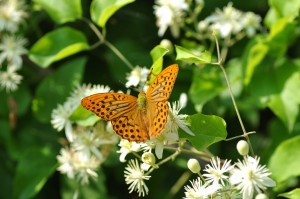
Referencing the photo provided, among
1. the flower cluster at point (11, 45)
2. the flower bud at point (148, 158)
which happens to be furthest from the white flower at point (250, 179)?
the flower cluster at point (11, 45)

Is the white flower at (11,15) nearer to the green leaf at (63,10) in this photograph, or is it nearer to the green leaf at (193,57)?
the green leaf at (63,10)

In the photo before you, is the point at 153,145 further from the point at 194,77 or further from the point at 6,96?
the point at 6,96

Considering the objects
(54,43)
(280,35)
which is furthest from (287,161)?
(54,43)

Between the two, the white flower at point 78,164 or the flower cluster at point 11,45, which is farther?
the flower cluster at point 11,45

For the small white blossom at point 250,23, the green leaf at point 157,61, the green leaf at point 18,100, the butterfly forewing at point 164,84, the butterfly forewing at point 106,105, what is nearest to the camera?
the butterfly forewing at point 164,84

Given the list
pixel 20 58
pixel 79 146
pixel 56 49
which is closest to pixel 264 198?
pixel 79 146
